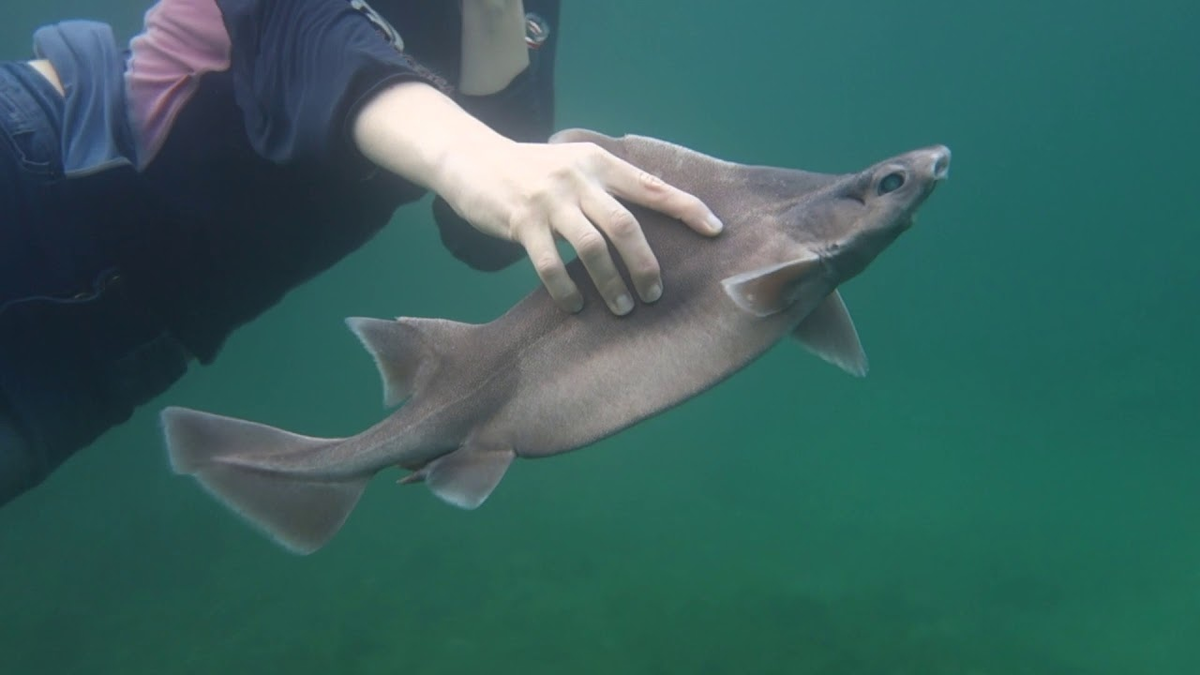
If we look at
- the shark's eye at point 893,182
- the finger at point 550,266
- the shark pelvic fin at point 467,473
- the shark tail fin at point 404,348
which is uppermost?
the shark's eye at point 893,182

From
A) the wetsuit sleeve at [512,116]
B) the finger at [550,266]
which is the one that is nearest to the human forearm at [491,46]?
the wetsuit sleeve at [512,116]

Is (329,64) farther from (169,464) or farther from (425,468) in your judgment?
(169,464)

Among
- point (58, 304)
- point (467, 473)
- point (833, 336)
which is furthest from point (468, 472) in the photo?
point (58, 304)

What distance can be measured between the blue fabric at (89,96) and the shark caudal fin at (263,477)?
766 mm

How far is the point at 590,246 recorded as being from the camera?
5.56 ft

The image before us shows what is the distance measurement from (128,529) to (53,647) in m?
3.28

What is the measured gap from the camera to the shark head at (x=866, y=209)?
6.45 ft

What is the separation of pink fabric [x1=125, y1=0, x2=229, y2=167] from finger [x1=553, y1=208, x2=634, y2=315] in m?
1.34

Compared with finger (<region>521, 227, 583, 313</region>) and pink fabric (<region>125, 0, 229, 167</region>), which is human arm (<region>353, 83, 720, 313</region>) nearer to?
finger (<region>521, 227, 583, 313</region>)

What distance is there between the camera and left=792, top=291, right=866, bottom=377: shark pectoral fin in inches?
85.1

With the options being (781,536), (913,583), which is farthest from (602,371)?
(781,536)

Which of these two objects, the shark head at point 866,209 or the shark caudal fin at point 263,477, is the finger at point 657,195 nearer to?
the shark head at point 866,209

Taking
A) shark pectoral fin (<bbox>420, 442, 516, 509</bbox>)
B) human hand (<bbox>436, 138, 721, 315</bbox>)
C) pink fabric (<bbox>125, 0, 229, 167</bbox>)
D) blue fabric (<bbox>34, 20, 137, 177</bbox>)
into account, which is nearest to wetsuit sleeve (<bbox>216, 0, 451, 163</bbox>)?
pink fabric (<bbox>125, 0, 229, 167</bbox>)

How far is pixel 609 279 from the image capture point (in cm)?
182
